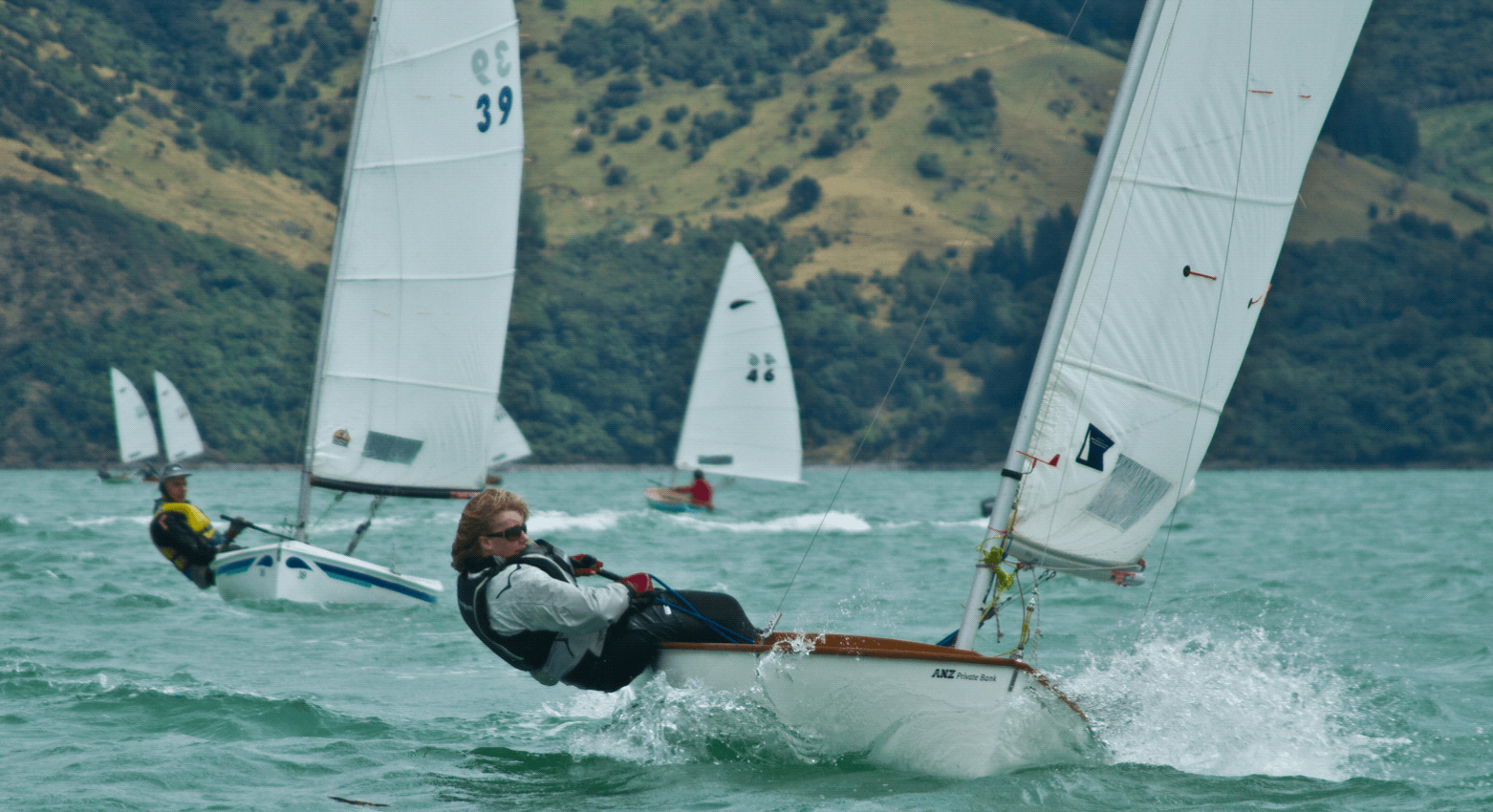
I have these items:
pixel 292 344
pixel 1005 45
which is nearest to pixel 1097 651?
pixel 292 344

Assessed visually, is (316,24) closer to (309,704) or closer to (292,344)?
(292,344)

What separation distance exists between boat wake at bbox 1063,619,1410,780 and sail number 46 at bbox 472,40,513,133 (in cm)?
1004

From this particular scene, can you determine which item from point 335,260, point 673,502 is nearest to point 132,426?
point 673,502

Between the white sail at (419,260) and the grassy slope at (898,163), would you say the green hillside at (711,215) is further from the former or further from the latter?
the white sail at (419,260)

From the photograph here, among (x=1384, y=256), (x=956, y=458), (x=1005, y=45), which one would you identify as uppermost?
(x=1005, y=45)

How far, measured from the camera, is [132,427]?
48469mm

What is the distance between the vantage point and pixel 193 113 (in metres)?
97.3

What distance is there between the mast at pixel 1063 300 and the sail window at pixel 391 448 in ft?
30.7

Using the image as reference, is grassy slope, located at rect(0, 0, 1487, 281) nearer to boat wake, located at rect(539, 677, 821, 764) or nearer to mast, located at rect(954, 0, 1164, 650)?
boat wake, located at rect(539, 677, 821, 764)

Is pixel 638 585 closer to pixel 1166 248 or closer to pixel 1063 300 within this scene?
pixel 1063 300

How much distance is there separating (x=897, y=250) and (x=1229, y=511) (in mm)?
71373

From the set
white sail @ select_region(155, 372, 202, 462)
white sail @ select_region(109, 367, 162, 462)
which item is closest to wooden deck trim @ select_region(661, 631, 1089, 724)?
white sail @ select_region(155, 372, 202, 462)

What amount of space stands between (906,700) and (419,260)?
10221 mm

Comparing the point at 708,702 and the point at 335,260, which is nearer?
the point at 708,702
